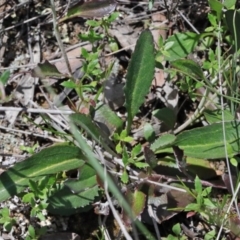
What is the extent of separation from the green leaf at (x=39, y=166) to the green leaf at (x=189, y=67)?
1.51ft

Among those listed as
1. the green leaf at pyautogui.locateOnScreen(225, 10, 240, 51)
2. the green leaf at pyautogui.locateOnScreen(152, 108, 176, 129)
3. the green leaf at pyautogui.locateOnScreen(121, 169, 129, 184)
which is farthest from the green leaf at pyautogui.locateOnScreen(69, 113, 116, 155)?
the green leaf at pyautogui.locateOnScreen(225, 10, 240, 51)

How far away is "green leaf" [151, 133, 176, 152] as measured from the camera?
1.76 metres

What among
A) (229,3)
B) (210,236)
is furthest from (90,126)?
(229,3)

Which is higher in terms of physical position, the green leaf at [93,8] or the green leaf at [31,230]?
the green leaf at [93,8]

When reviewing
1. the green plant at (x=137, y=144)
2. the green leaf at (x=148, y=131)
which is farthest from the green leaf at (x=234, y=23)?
the green leaf at (x=148, y=131)

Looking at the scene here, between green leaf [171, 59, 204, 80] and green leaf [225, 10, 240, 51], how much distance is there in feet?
0.49

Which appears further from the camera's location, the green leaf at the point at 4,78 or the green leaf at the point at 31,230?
the green leaf at the point at 4,78

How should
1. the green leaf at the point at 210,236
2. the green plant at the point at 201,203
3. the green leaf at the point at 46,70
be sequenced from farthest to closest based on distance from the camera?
1. the green leaf at the point at 46,70
2. the green leaf at the point at 210,236
3. the green plant at the point at 201,203

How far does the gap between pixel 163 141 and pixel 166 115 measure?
0.14 m

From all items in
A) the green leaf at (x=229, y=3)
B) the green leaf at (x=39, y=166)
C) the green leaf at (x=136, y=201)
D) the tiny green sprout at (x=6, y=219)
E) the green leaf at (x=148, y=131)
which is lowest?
the green leaf at (x=136, y=201)

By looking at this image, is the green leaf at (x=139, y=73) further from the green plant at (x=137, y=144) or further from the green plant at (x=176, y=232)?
the green plant at (x=176, y=232)

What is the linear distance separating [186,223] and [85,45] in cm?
85

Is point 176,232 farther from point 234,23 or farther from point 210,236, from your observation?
point 234,23

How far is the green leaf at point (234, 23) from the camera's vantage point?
175 centimetres
